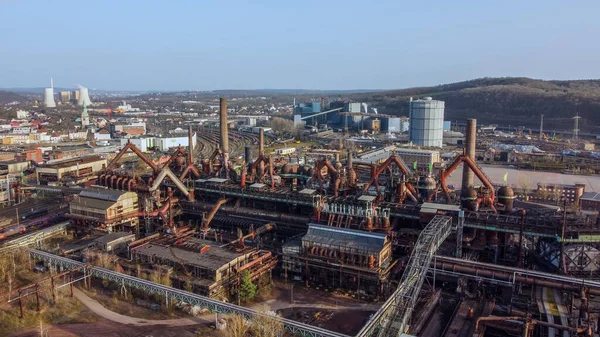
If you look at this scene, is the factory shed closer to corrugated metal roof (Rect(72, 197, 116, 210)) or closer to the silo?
corrugated metal roof (Rect(72, 197, 116, 210))

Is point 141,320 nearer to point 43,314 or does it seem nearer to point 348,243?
point 43,314

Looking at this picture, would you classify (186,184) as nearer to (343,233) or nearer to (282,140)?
(343,233)

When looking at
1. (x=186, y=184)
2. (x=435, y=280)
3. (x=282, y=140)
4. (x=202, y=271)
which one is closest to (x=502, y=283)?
(x=435, y=280)

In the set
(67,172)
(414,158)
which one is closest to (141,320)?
(67,172)

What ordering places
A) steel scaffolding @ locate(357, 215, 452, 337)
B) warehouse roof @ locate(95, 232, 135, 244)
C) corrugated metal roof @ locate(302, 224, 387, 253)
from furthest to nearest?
1. warehouse roof @ locate(95, 232, 135, 244)
2. corrugated metal roof @ locate(302, 224, 387, 253)
3. steel scaffolding @ locate(357, 215, 452, 337)

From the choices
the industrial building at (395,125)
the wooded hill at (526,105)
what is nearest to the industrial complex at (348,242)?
the industrial building at (395,125)

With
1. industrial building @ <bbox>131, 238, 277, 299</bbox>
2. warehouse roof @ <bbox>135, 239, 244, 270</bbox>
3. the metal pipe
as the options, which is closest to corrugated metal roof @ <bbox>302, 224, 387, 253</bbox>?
industrial building @ <bbox>131, 238, 277, 299</bbox>
